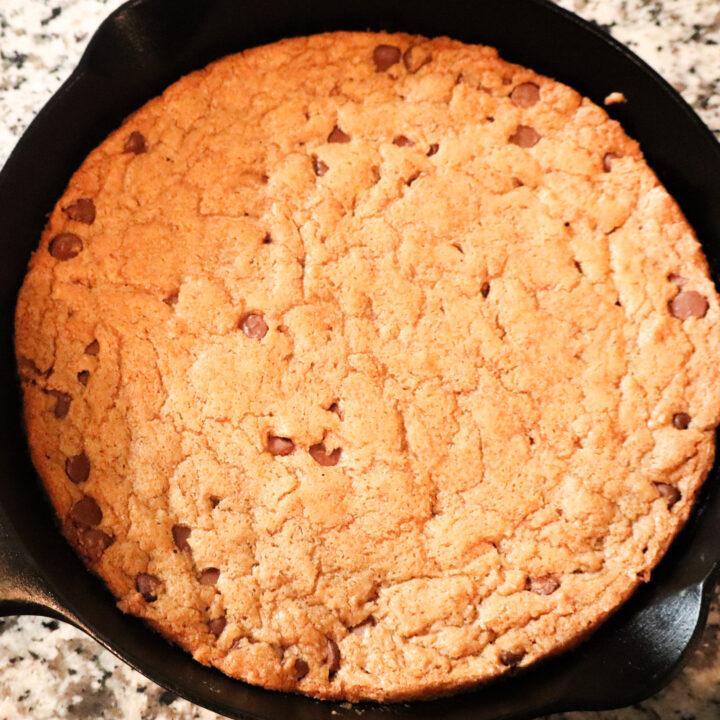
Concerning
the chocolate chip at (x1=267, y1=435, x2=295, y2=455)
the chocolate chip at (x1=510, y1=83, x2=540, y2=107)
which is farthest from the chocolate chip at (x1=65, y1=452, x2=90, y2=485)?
the chocolate chip at (x1=510, y1=83, x2=540, y2=107)

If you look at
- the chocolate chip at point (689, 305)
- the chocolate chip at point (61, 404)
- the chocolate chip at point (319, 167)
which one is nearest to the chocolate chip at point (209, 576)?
the chocolate chip at point (61, 404)

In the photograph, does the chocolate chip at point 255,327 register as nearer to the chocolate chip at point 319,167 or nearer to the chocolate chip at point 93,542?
the chocolate chip at point 319,167

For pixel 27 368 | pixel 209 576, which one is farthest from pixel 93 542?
pixel 27 368

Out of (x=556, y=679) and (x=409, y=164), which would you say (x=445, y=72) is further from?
(x=556, y=679)

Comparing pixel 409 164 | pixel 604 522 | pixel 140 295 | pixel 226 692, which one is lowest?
pixel 226 692

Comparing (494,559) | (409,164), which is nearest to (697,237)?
(409,164)

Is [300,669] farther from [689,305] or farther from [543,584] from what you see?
[689,305]
